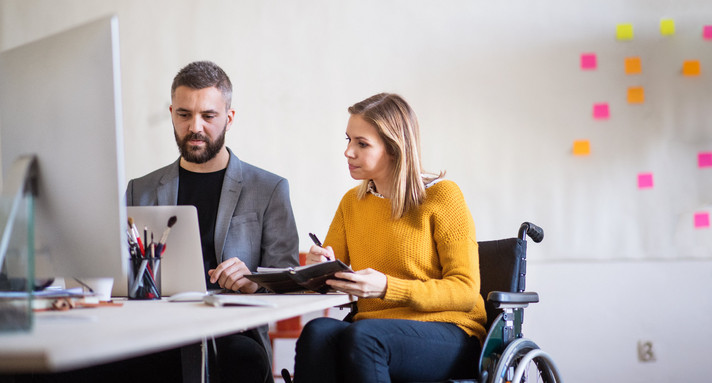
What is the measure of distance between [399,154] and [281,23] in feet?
5.24

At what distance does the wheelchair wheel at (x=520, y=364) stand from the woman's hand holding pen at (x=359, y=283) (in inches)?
13.2

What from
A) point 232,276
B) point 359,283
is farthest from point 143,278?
point 359,283

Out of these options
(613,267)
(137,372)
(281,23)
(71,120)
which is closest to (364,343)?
(137,372)

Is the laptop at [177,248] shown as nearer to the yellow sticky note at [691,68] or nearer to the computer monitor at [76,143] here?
the computer monitor at [76,143]

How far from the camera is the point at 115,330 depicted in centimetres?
83

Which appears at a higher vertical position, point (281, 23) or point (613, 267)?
point (281, 23)

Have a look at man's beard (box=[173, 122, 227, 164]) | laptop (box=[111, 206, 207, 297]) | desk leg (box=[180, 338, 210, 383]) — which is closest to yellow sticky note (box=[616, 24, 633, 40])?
man's beard (box=[173, 122, 227, 164])

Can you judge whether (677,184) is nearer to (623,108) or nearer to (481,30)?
(623,108)

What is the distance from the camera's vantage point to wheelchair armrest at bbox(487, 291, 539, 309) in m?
1.65

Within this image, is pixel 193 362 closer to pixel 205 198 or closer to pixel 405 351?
pixel 405 351

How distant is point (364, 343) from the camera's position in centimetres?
146

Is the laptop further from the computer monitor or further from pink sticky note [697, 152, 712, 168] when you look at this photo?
pink sticky note [697, 152, 712, 168]

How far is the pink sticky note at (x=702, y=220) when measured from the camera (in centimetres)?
293

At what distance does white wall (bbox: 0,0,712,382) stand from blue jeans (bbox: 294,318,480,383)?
1526 mm
